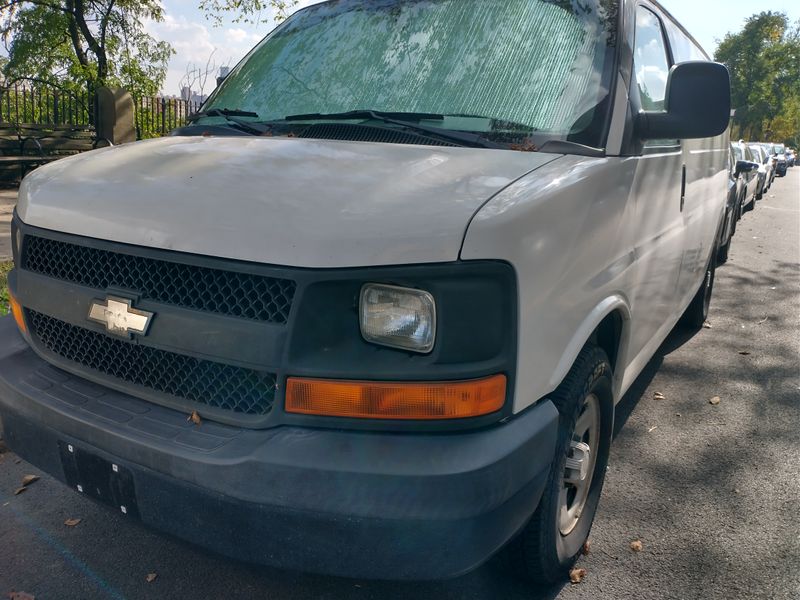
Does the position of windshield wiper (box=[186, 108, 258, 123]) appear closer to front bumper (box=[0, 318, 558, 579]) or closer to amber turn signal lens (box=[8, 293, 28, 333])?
amber turn signal lens (box=[8, 293, 28, 333])

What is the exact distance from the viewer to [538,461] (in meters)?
2.03

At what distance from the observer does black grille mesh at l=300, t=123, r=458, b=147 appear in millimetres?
2621

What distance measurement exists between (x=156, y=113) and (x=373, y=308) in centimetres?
1369

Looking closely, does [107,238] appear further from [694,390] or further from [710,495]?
[694,390]

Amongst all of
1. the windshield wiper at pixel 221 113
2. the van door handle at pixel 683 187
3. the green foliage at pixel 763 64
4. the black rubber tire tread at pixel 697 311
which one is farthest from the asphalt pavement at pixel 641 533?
the green foliage at pixel 763 64

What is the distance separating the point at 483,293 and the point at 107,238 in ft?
3.85

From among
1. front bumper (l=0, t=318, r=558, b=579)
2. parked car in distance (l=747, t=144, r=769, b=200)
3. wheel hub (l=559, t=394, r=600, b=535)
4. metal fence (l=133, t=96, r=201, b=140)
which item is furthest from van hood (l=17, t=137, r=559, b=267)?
parked car in distance (l=747, t=144, r=769, b=200)

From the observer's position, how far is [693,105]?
2768 millimetres

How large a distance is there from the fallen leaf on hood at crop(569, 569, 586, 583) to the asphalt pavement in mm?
24

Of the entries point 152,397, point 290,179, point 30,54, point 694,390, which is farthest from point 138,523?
point 30,54

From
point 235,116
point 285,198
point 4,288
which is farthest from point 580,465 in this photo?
point 4,288

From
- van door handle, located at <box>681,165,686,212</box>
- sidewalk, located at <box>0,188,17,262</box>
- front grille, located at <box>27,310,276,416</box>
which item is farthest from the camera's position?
sidewalk, located at <box>0,188,17,262</box>

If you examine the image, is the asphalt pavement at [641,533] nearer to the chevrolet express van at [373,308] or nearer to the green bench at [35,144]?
the chevrolet express van at [373,308]

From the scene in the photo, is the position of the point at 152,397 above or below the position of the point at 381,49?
below
